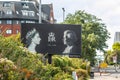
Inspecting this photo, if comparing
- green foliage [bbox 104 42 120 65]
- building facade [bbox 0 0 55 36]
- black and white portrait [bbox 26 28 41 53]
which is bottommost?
green foliage [bbox 104 42 120 65]

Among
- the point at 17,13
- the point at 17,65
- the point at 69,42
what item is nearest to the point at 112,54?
the point at 17,13

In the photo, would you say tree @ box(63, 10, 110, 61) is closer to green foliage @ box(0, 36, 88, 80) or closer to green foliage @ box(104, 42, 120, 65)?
green foliage @ box(104, 42, 120, 65)

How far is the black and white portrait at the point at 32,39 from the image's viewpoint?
852 inches

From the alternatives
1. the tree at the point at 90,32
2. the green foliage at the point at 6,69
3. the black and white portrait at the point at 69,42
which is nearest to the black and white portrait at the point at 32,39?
the black and white portrait at the point at 69,42

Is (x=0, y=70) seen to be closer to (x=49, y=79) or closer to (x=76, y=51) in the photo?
(x=49, y=79)

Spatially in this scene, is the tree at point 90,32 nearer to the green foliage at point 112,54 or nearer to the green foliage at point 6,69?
the green foliage at point 112,54

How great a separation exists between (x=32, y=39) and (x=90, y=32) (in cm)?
5745

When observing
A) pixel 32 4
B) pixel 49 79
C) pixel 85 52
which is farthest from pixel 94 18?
pixel 49 79

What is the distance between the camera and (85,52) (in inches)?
2872

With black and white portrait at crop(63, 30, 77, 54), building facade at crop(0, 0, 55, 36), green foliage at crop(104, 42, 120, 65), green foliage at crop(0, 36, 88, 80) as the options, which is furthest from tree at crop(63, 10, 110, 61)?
green foliage at crop(0, 36, 88, 80)

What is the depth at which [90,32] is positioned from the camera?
7894 cm

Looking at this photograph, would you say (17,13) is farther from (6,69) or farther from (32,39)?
(6,69)

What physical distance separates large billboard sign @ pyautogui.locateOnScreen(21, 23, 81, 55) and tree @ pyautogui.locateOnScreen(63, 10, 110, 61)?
4971cm

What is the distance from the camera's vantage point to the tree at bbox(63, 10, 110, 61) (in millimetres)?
73938
